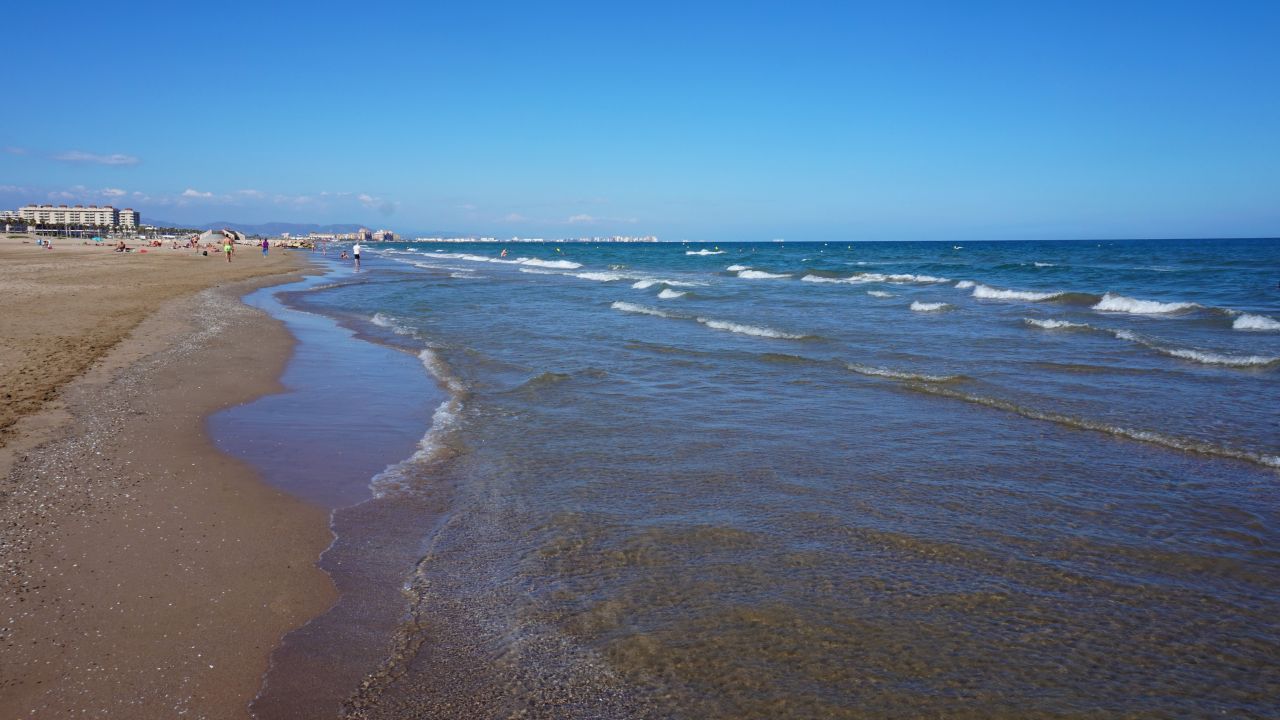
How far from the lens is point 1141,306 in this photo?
80.8 ft

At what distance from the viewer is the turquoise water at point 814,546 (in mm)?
3797

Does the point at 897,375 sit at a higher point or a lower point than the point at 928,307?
lower

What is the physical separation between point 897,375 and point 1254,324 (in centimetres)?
1391

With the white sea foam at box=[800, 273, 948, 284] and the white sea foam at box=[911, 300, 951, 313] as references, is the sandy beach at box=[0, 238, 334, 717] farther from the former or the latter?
the white sea foam at box=[800, 273, 948, 284]

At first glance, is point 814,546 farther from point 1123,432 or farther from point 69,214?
point 69,214

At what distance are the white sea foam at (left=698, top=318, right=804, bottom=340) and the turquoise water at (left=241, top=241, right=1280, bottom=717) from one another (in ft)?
13.3

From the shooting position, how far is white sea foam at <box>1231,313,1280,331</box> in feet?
63.6

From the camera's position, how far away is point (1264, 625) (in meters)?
4.42

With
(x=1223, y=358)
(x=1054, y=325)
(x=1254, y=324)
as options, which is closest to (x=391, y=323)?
(x=1054, y=325)

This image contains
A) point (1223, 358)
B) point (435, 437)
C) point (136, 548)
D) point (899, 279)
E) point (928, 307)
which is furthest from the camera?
point (899, 279)

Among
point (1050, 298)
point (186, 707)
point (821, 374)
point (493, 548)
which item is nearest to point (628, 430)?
point (493, 548)

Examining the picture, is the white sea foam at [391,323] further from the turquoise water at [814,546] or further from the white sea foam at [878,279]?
the white sea foam at [878,279]

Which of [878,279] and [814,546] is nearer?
[814,546]

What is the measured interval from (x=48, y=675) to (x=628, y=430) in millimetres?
5963
